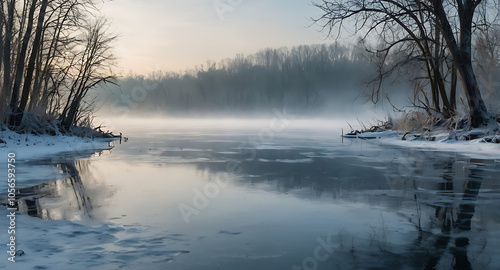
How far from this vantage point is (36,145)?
18656 mm

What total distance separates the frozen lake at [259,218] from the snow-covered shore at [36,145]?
183 inches

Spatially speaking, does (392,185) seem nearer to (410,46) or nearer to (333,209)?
(333,209)

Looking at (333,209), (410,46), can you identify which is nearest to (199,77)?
(410,46)

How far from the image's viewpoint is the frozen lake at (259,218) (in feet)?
14.7

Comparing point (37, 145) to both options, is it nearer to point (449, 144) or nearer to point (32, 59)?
point (32, 59)

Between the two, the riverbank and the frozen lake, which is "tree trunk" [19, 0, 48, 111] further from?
the frozen lake

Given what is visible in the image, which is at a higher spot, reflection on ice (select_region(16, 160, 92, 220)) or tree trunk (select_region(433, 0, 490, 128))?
tree trunk (select_region(433, 0, 490, 128))

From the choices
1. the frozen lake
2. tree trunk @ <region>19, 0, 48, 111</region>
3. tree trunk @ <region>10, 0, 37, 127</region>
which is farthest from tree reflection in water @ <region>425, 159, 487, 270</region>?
tree trunk @ <region>19, 0, 48, 111</region>

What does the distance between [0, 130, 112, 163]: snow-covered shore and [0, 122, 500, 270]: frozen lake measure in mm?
4658

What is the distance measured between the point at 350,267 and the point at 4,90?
18.3 meters

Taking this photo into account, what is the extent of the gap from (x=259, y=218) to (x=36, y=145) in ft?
49.5

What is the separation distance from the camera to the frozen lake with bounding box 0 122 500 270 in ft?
14.7

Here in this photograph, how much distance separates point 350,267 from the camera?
4199 millimetres

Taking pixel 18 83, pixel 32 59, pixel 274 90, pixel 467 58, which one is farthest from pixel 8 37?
pixel 274 90
